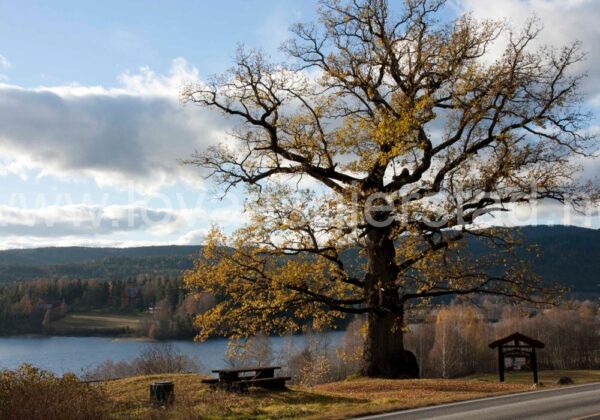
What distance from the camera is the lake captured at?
212 feet

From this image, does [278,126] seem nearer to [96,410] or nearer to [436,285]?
[436,285]

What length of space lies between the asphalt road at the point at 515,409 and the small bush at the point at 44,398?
18.1 feet

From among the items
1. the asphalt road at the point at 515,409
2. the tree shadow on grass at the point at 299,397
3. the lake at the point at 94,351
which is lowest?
the lake at the point at 94,351

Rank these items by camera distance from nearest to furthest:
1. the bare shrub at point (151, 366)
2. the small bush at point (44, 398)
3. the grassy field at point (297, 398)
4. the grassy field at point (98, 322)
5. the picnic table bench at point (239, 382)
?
1. the small bush at point (44, 398)
2. the grassy field at point (297, 398)
3. the picnic table bench at point (239, 382)
4. the bare shrub at point (151, 366)
5. the grassy field at point (98, 322)

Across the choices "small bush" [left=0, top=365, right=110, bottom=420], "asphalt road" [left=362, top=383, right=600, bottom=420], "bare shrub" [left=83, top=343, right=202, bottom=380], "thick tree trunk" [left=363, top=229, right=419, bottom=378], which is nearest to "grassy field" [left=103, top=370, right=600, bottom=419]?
"asphalt road" [left=362, top=383, right=600, bottom=420]

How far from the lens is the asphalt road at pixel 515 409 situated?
41.0ft

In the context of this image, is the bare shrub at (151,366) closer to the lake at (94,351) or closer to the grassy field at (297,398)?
the lake at (94,351)

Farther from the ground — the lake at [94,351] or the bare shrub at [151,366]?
the bare shrub at [151,366]

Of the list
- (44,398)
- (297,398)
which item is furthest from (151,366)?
(44,398)

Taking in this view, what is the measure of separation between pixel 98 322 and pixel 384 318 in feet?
393

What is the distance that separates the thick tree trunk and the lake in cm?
4074

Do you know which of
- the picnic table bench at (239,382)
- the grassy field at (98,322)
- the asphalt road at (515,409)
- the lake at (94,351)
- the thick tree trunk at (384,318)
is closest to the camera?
the asphalt road at (515,409)

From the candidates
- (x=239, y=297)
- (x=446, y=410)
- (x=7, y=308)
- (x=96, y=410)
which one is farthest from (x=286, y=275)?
(x=7, y=308)

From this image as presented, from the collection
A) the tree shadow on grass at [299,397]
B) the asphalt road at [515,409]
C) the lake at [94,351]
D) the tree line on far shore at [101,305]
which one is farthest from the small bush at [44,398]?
the tree line on far shore at [101,305]
